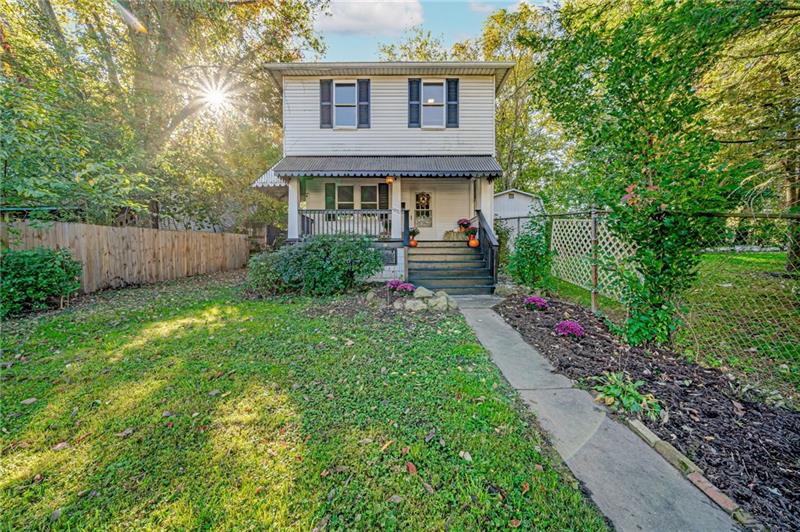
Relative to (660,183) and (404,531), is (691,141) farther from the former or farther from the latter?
(404,531)

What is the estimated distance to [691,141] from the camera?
360 cm

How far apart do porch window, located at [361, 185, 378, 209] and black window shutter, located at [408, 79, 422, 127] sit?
2.65 meters

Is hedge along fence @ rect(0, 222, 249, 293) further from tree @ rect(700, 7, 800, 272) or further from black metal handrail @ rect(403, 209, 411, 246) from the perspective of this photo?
tree @ rect(700, 7, 800, 272)

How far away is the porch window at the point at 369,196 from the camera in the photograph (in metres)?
11.9

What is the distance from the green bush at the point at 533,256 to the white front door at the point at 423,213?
220 inches

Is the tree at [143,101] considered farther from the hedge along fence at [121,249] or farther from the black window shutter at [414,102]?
the black window shutter at [414,102]

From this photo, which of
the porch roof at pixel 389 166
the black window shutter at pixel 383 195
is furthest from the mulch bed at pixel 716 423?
the black window shutter at pixel 383 195

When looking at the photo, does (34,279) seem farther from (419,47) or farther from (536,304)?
(419,47)

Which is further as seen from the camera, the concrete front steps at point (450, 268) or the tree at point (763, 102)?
the concrete front steps at point (450, 268)

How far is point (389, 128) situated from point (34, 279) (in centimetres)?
962

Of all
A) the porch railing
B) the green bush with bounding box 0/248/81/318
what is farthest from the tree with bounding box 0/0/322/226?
the porch railing

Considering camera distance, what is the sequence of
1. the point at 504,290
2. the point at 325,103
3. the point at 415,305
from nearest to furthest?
the point at 415,305, the point at 504,290, the point at 325,103

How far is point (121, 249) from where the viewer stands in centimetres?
839

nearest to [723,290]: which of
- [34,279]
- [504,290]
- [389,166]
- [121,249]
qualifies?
[504,290]
